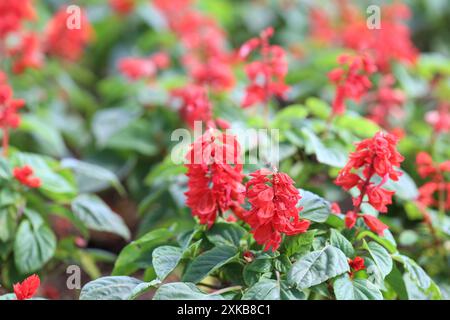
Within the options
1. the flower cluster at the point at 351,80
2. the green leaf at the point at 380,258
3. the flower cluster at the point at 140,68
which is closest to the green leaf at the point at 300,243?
the green leaf at the point at 380,258

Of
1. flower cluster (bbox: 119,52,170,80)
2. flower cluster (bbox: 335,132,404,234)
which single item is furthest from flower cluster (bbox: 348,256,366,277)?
flower cluster (bbox: 119,52,170,80)

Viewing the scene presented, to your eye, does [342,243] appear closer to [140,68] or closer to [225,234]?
[225,234]

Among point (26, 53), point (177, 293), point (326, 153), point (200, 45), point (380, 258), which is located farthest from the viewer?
point (200, 45)

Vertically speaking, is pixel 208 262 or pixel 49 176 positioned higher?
pixel 49 176

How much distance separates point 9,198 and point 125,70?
2.87 feet

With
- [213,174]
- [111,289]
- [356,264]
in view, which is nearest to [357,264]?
[356,264]

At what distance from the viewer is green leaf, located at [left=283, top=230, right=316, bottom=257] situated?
54.7 inches

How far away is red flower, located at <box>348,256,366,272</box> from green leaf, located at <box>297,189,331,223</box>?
11cm

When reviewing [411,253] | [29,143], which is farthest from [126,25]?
[411,253]

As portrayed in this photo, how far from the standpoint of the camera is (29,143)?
2.44 meters

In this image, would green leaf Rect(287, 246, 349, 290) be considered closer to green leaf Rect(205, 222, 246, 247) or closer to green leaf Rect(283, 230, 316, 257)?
green leaf Rect(283, 230, 316, 257)

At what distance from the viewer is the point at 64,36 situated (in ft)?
9.05

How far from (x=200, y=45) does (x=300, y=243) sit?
1495 millimetres
